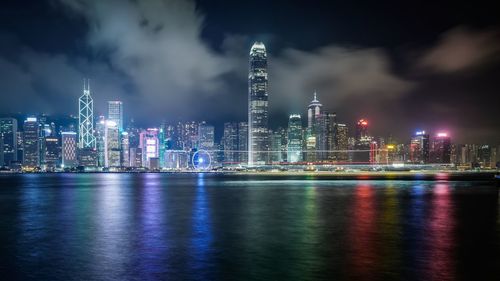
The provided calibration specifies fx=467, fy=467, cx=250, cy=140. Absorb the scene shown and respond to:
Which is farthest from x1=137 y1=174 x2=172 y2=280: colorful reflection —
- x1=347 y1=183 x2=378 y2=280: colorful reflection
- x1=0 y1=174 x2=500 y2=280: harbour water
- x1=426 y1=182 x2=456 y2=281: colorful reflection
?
x1=426 y1=182 x2=456 y2=281: colorful reflection

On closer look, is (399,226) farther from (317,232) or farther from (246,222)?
(246,222)

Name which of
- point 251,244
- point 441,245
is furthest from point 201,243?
point 441,245

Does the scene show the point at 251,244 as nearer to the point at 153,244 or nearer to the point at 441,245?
the point at 153,244

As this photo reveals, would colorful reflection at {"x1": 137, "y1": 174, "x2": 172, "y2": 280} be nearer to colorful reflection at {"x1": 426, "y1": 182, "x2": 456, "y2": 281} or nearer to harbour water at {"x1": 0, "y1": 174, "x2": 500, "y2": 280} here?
harbour water at {"x1": 0, "y1": 174, "x2": 500, "y2": 280}

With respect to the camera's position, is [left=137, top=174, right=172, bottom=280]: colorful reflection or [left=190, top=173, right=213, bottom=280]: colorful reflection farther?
[left=190, top=173, right=213, bottom=280]: colorful reflection

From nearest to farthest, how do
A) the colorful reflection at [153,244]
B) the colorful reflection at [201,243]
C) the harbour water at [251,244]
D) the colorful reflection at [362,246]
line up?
the colorful reflection at [362,246]
the harbour water at [251,244]
the colorful reflection at [153,244]
the colorful reflection at [201,243]

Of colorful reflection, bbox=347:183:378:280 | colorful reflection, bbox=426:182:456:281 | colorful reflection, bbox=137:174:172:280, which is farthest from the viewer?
colorful reflection, bbox=137:174:172:280

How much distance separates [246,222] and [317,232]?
25.5 feet

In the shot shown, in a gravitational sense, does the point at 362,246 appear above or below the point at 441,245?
above

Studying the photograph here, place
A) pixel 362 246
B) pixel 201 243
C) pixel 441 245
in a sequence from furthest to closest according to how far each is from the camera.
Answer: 1. pixel 201 243
2. pixel 441 245
3. pixel 362 246

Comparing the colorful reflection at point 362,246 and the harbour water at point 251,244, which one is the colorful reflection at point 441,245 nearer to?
the harbour water at point 251,244

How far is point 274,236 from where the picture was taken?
31.4 m

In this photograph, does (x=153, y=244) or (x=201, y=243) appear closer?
(x=153, y=244)

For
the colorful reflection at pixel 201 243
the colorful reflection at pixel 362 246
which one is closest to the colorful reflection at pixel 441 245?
the colorful reflection at pixel 362 246
